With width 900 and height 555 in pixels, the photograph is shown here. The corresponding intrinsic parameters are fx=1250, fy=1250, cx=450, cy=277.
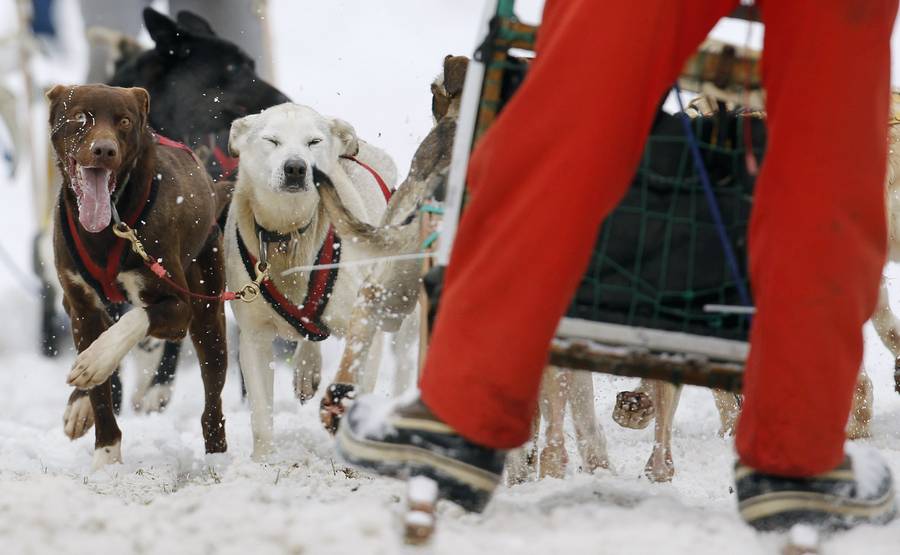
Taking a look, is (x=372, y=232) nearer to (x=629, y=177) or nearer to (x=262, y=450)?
(x=262, y=450)

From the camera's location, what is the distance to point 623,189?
1779 millimetres

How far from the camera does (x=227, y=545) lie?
1797 millimetres

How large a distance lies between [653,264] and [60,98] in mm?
2795

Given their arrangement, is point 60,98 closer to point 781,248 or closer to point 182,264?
point 182,264

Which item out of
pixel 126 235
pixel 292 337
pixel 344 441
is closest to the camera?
pixel 344 441

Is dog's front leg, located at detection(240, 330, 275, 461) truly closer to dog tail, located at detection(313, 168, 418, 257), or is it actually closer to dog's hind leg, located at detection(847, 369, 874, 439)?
dog tail, located at detection(313, 168, 418, 257)

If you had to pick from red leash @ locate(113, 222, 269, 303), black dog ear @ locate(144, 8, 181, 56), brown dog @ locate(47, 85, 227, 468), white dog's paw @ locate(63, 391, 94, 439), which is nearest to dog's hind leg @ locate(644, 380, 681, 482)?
red leash @ locate(113, 222, 269, 303)

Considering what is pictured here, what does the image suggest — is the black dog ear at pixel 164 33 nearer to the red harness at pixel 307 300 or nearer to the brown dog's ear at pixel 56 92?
the red harness at pixel 307 300

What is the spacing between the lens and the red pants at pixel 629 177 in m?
1.71

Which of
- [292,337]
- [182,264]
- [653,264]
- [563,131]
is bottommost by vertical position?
[292,337]

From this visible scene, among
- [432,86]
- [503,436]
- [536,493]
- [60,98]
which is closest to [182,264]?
[60,98]

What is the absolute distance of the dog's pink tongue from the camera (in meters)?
4.25

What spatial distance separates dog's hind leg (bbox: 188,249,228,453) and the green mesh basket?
3.08 metres

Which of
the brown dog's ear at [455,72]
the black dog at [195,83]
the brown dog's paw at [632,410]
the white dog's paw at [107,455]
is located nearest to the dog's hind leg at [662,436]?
the brown dog's paw at [632,410]
